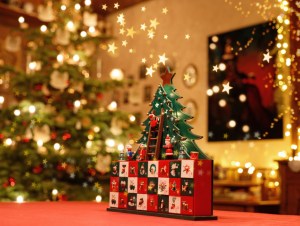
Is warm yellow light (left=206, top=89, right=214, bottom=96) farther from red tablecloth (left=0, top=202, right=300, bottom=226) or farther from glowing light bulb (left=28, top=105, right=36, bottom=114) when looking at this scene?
red tablecloth (left=0, top=202, right=300, bottom=226)

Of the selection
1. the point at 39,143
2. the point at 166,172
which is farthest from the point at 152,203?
the point at 39,143

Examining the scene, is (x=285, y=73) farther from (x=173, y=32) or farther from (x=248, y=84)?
(x=173, y=32)

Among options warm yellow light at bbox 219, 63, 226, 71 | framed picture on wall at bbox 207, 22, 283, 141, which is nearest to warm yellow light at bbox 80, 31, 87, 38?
framed picture on wall at bbox 207, 22, 283, 141

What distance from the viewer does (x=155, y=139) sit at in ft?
7.63

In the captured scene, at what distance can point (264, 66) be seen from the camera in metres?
4.99

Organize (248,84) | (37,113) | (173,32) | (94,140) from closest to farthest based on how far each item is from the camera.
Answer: (37,113), (94,140), (248,84), (173,32)

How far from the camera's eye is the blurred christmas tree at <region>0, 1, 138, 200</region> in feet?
14.5

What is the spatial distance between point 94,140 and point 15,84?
87 cm

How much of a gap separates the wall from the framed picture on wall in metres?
0.09

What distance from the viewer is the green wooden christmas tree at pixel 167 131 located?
2188mm

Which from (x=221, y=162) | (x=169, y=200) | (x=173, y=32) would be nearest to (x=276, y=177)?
(x=221, y=162)

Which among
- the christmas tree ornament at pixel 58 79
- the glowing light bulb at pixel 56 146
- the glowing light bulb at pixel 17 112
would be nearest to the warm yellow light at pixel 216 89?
the christmas tree ornament at pixel 58 79

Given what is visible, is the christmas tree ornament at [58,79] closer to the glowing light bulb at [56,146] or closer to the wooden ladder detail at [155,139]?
the glowing light bulb at [56,146]

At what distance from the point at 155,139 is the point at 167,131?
80 millimetres
